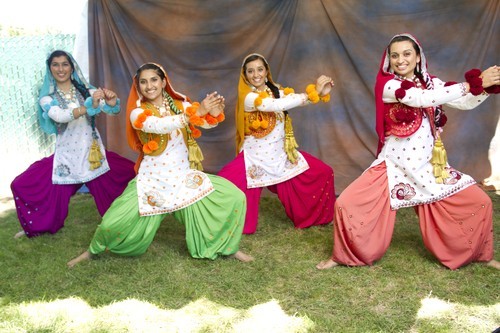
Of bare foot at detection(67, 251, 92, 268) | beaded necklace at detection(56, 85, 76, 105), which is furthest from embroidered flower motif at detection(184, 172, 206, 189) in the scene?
beaded necklace at detection(56, 85, 76, 105)

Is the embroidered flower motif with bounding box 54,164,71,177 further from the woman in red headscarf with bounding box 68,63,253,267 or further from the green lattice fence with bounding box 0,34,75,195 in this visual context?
the green lattice fence with bounding box 0,34,75,195

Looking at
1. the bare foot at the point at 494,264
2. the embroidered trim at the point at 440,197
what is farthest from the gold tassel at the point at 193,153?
the bare foot at the point at 494,264

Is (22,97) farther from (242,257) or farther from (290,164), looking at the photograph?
(242,257)

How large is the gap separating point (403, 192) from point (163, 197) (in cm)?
161

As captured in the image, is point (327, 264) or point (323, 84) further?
point (323, 84)

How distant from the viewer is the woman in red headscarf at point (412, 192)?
358 cm

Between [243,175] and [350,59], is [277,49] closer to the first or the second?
[350,59]

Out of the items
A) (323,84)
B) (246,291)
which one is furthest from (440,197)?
(246,291)

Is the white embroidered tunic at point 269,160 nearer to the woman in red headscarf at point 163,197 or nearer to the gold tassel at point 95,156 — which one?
the woman in red headscarf at point 163,197

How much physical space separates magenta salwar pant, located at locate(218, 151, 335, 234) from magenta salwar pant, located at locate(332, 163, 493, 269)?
3.05ft

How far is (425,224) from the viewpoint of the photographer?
3.68m

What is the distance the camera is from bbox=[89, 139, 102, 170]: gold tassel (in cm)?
449

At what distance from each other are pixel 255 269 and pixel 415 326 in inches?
46.9

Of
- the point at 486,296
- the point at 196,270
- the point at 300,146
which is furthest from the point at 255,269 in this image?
the point at 300,146
